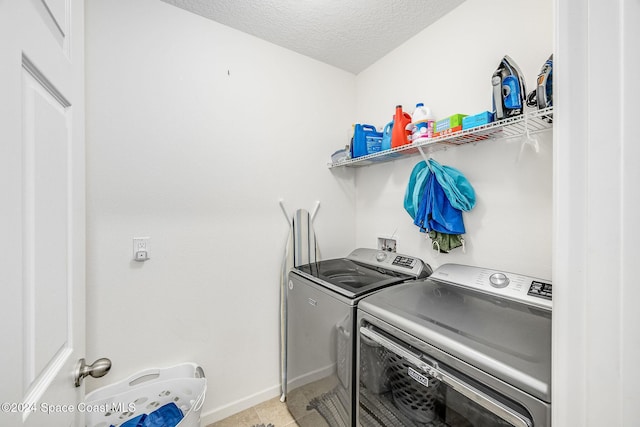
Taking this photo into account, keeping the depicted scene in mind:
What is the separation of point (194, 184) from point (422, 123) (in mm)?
1494

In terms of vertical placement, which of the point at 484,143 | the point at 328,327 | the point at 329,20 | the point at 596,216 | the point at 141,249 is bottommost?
the point at 328,327

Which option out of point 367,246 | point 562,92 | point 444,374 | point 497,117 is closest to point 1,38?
point 562,92

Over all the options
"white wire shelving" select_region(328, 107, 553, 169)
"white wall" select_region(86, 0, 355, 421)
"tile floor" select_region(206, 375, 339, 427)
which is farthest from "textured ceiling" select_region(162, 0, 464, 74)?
"tile floor" select_region(206, 375, 339, 427)

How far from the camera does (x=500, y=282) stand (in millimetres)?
1243

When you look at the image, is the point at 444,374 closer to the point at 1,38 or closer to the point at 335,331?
the point at 335,331

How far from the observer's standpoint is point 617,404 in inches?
15.5

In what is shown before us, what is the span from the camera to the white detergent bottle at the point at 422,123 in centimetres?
149

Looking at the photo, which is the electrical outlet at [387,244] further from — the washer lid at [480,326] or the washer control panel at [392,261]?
the washer lid at [480,326]

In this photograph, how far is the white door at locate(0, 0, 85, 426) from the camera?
41 centimetres

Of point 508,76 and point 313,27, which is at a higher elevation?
point 313,27

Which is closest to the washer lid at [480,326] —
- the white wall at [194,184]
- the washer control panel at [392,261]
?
the washer control panel at [392,261]

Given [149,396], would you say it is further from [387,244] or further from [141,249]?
[387,244]

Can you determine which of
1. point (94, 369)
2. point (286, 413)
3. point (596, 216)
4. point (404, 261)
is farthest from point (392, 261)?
point (94, 369)

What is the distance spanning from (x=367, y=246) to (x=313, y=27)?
5.59ft
